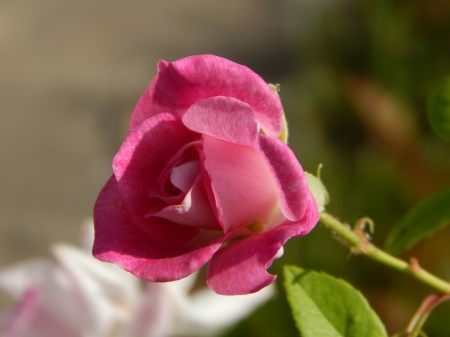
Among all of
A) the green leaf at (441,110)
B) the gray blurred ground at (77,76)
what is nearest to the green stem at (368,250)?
the green leaf at (441,110)

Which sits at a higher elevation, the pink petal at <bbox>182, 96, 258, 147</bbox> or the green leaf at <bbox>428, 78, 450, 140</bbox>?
the pink petal at <bbox>182, 96, 258, 147</bbox>

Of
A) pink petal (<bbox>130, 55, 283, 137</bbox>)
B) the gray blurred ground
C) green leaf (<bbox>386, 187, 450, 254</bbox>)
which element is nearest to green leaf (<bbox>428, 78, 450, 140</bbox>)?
green leaf (<bbox>386, 187, 450, 254</bbox>)

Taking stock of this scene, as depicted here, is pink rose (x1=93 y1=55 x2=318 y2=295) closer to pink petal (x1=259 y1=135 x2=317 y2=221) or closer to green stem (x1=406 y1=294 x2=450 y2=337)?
pink petal (x1=259 y1=135 x2=317 y2=221)

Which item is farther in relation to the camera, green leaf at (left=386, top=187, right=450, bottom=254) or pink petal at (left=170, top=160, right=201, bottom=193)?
green leaf at (left=386, top=187, right=450, bottom=254)

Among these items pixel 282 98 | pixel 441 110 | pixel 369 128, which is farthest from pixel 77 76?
pixel 441 110

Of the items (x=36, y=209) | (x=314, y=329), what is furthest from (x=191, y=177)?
(x=36, y=209)

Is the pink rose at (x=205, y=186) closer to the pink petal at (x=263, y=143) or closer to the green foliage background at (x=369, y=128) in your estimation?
the pink petal at (x=263, y=143)

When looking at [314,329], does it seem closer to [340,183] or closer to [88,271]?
[88,271]
